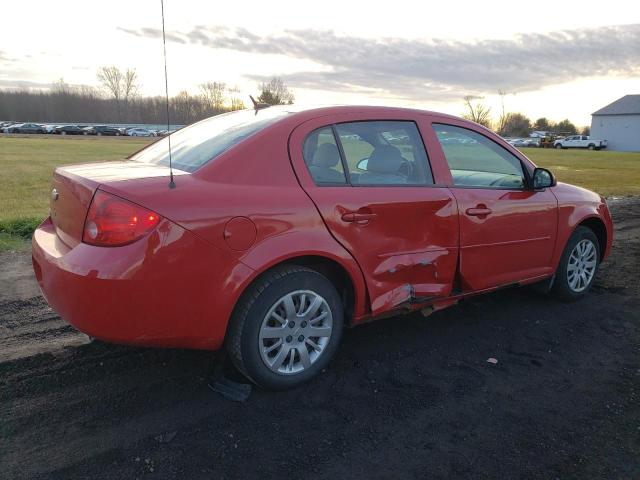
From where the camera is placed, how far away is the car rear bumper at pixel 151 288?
2.61 metres

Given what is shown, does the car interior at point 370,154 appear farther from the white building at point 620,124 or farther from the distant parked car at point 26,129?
the distant parked car at point 26,129

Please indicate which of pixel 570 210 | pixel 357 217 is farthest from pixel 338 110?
pixel 570 210

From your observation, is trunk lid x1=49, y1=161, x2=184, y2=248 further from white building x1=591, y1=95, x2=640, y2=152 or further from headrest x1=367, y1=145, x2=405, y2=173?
white building x1=591, y1=95, x2=640, y2=152

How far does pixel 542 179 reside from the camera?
4387 millimetres

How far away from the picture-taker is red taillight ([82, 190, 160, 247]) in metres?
2.63

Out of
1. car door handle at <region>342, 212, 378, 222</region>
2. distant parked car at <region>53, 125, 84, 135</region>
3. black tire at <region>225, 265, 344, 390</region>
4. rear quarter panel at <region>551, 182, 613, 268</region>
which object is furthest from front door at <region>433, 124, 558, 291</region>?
distant parked car at <region>53, 125, 84, 135</region>

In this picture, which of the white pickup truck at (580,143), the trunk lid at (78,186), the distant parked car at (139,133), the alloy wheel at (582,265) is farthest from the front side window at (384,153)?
the distant parked car at (139,133)

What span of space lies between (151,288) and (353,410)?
1.33 m

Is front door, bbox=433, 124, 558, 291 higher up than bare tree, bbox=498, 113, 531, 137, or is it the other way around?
bare tree, bbox=498, 113, 531, 137

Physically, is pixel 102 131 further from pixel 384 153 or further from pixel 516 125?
pixel 384 153

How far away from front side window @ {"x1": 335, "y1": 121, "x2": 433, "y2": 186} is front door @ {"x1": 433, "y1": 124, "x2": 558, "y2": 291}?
258mm

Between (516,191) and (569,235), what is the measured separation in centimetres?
87

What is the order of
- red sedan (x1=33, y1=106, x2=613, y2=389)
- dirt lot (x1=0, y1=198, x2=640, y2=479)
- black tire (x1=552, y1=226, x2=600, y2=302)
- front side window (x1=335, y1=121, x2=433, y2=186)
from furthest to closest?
black tire (x1=552, y1=226, x2=600, y2=302), front side window (x1=335, y1=121, x2=433, y2=186), red sedan (x1=33, y1=106, x2=613, y2=389), dirt lot (x1=0, y1=198, x2=640, y2=479)

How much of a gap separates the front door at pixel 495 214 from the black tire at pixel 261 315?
1.31 meters
